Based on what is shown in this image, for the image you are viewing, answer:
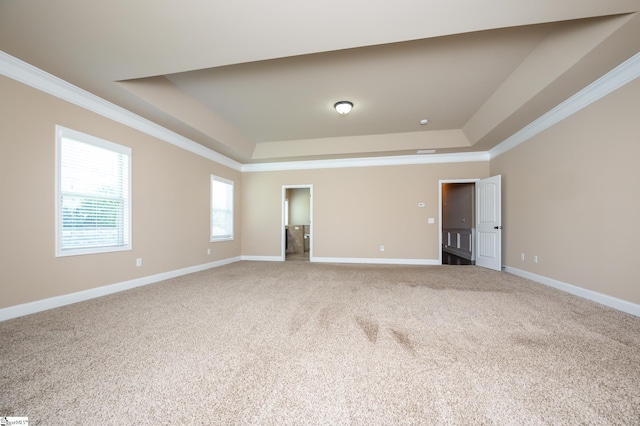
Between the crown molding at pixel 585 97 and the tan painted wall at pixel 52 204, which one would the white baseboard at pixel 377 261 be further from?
the tan painted wall at pixel 52 204

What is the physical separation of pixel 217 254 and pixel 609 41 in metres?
6.74

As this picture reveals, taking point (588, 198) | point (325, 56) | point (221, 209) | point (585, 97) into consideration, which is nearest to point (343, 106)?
point (325, 56)

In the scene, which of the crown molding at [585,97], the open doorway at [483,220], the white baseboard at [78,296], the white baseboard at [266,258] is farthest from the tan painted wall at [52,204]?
the crown molding at [585,97]

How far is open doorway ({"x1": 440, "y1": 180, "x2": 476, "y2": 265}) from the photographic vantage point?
6918mm

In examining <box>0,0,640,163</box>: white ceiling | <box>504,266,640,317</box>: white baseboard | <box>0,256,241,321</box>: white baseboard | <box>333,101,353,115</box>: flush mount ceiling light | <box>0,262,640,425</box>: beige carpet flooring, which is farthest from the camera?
<box>333,101,353,115</box>: flush mount ceiling light

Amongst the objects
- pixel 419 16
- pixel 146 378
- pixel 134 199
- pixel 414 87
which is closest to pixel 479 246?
pixel 414 87

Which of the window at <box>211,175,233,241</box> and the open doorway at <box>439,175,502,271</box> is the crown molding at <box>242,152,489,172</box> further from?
the window at <box>211,175,233,241</box>

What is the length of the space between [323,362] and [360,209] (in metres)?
4.93

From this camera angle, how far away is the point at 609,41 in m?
2.34

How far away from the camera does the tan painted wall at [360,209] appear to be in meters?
6.16

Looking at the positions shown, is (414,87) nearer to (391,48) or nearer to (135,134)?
(391,48)

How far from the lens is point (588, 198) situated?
324 centimetres

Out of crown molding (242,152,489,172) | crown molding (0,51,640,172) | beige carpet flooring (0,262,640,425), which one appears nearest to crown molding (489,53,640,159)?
crown molding (0,51,640,172)

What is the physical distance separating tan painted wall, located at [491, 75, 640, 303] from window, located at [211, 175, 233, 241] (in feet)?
20.6
